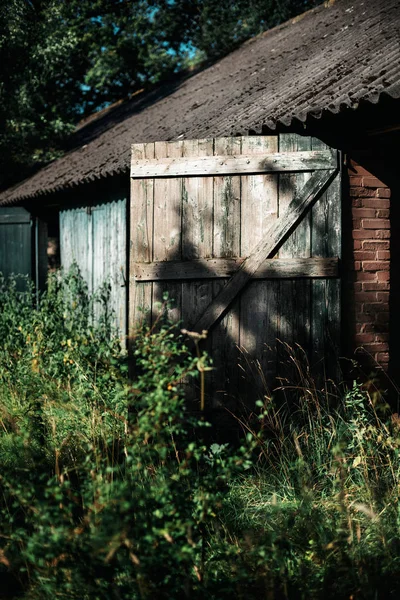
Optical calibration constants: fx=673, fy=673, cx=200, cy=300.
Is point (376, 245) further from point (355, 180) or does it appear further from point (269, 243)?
point (269, 243)

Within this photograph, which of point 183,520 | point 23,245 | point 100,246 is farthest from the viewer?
point 23,245

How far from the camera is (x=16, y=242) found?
10039 millimetres

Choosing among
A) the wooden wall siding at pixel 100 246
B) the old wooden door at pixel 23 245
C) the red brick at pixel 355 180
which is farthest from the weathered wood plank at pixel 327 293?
the old wooden door at pixel 23 245

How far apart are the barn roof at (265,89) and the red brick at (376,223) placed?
85 cm

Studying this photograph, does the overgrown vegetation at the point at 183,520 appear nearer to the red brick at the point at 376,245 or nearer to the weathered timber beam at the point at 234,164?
the red brick at the point at 376,245

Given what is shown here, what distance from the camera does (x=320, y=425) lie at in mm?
3957

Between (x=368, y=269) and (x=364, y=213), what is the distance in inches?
16.0

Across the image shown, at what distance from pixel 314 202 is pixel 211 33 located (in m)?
14.4

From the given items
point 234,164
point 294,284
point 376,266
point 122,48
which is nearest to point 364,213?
point 376,266

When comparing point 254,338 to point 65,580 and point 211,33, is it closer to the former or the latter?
point 65,580

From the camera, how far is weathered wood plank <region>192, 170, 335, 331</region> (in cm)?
456

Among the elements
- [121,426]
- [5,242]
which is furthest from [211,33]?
[121,426]

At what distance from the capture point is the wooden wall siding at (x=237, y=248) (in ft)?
15.1

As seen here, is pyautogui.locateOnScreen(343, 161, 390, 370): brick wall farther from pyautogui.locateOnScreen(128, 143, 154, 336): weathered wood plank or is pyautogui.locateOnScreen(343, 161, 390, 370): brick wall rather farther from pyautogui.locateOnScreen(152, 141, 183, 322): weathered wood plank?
pyautogui.locateOnScreen(128, 143, 154, 336): weathered wood plank
